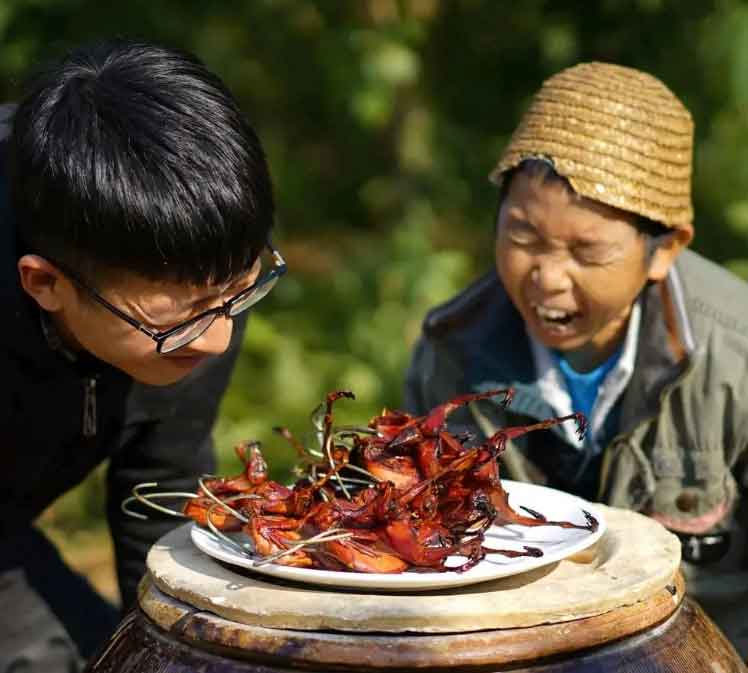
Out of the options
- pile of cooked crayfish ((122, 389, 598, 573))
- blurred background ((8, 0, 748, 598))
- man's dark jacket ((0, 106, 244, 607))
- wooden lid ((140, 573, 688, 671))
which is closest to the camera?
wooden lid ((140, 573, 688, 671))

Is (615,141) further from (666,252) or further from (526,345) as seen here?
(526,345)

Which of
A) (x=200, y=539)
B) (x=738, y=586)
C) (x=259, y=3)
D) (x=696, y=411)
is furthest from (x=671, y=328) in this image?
(x=259, y=3)

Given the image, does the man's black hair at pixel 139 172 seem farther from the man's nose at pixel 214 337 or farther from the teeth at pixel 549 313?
the teeth at pixel 549 313

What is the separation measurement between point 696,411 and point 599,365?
0.26 meters

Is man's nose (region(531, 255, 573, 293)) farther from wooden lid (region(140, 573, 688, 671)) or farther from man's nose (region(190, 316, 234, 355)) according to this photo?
wooden lid (region(140, 573, 688, 671))

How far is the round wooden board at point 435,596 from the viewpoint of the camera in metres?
1.65

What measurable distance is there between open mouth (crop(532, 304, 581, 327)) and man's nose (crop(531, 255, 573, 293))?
6 cm

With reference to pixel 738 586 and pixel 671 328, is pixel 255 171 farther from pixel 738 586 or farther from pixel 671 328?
pixel 738 586

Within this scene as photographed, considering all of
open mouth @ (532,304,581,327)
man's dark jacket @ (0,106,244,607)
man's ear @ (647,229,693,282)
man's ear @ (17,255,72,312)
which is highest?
man's ear @ (17,255,72,312)

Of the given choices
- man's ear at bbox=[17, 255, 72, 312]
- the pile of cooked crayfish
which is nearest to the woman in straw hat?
the pile of cooked crayfish

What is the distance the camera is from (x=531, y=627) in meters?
1.67

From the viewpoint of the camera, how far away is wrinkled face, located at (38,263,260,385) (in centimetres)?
201

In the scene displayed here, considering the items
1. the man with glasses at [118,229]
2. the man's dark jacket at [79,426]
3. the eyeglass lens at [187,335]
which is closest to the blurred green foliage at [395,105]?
the man's dark jacket at [79,426]

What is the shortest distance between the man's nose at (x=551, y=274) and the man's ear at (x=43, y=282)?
0.89 metres
